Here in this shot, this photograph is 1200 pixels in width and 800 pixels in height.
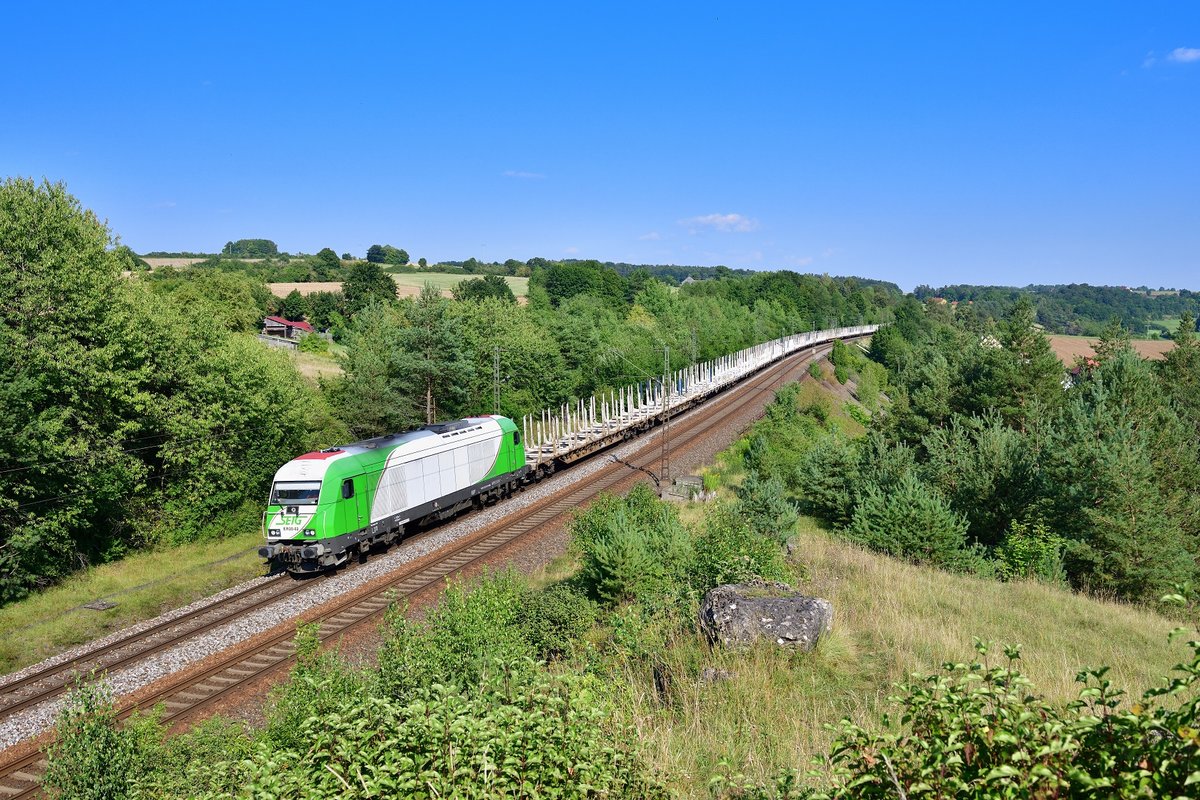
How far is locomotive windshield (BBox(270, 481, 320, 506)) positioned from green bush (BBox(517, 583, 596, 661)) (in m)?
9.35

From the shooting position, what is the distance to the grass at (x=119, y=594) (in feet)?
60.9

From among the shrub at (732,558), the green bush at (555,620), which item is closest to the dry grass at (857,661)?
the shrub at (732,558)

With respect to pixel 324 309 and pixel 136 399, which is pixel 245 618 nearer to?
pixel 136 399

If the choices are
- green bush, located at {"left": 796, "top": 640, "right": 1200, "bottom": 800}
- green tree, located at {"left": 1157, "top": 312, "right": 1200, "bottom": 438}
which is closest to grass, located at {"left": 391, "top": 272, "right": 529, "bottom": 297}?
green tree, located at {"left": 1157, "top": 312, "right": 1200, "bottom": 438}

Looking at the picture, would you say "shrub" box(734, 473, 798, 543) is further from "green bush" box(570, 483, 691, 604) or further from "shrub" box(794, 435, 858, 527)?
"shrub" box(794, 435, 858, 527)

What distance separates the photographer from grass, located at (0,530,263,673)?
18.6 metres

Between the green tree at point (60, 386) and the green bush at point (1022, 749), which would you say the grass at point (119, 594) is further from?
the green bush at point (1022, 749)

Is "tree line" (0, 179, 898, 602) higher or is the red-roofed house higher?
the red-roofed house

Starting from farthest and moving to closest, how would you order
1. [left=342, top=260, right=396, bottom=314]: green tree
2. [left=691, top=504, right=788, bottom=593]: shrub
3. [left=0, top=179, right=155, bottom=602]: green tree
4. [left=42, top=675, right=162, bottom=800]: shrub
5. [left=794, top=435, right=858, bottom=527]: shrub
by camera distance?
[left=342, top=260, right=396, bottom=314]: green tree
[left=794, top=435, right=858, bottom=527]: shrub
[left=0, top=179, right=155, bottom=602]: green tree
[left=691, top=504, right=788, bottom=593]: shrub
[left=42, top=675, right=162, bottom=800]: shrub

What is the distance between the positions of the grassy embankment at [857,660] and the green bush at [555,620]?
10.9 ft

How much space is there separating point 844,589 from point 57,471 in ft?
80.3

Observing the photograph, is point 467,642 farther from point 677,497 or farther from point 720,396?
point 720,396

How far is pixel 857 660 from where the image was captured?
1045 cm

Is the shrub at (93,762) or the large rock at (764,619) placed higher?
the large rock at (764,619)
